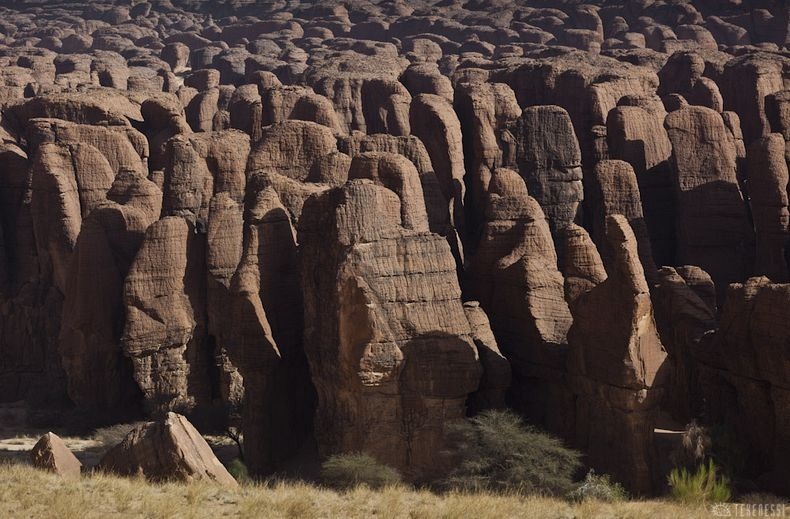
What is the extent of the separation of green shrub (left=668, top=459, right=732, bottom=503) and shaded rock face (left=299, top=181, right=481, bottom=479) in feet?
13.0

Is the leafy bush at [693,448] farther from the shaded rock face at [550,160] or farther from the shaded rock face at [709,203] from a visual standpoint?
the shaded rock face at [550,160]

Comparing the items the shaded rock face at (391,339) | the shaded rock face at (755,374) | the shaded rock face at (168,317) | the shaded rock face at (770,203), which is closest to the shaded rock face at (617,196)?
the shaded rock face at (770,203)

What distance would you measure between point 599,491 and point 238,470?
7.05 meters

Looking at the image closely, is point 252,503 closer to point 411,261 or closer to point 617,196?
point 411,261

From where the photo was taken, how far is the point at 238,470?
2055 centimetres

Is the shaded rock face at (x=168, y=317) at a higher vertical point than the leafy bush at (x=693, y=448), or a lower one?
higher

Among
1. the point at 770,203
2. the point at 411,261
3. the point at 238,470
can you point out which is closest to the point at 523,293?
the point at 411,261

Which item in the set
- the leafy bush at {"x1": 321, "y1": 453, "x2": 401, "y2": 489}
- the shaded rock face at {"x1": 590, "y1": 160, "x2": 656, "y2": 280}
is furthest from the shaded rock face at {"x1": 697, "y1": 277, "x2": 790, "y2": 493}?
the shaded rock face at {"x1": 590, "y1": 160, "x2": 656, "y2": 280}

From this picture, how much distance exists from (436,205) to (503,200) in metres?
4.08

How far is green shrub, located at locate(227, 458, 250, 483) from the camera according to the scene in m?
19.8

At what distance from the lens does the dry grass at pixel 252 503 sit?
15.2m

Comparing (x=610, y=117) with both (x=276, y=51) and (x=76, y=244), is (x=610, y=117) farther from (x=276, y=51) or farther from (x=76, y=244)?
(x=276, y=51)

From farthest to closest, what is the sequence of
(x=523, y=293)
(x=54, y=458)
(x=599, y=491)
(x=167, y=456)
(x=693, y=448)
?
(x=523, y=293) → (x=693, y=448) → (x=54, y=458) → (x=167, y=456) → (x=599, y=491)

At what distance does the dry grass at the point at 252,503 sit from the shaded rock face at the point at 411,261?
245 cm
